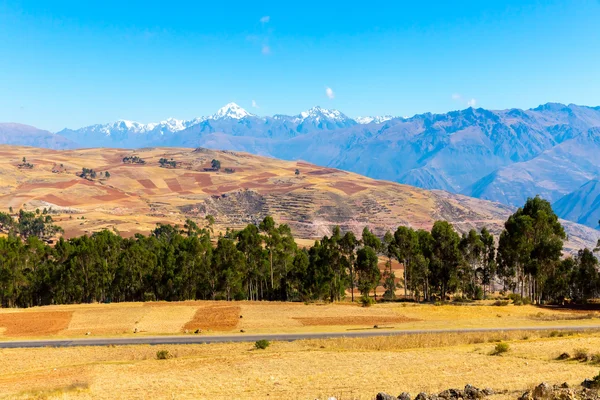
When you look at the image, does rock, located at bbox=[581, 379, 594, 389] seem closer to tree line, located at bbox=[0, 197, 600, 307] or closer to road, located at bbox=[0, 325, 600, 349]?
road, located at bbox=[0, 325, 600, 349]

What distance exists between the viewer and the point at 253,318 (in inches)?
2793

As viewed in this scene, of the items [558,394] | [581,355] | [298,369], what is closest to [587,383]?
[558,394]

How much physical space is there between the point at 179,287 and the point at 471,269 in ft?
204

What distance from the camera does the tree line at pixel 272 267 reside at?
94.6 meters

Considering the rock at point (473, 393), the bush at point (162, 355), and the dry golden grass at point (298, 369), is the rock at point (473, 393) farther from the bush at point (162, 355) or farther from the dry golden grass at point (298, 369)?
the bush at point (162, 355)

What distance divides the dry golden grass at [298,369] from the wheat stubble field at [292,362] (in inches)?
3.1

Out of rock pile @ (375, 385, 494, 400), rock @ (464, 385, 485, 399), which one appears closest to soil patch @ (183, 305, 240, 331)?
rock pile @ (375, 385, 494, 400)

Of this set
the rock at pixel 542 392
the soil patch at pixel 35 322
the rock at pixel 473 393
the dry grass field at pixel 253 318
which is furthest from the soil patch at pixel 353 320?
the rock at pixel 542 392

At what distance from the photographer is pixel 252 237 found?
102 m

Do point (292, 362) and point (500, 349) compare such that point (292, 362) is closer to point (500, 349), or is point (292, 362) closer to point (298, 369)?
point (298, 369)

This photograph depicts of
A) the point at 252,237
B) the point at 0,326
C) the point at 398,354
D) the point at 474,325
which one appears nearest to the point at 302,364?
the point at 398,354

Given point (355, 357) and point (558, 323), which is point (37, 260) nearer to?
point (355, 357)

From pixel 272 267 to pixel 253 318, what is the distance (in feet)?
113

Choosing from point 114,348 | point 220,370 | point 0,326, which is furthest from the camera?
point 0,326
